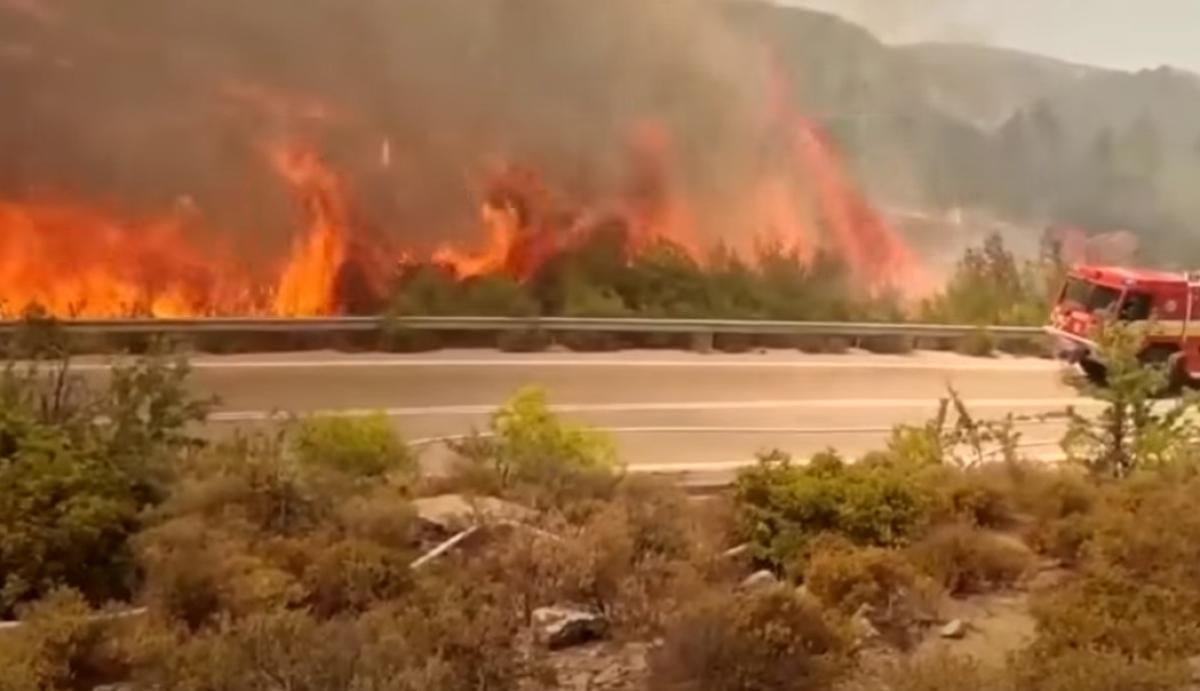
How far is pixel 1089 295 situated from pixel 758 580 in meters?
3.54

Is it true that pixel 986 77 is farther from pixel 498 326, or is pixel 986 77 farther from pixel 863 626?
pixel 863 626

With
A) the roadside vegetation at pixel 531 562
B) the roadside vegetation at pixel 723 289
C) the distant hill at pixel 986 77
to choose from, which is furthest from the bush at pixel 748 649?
the distant hill at pixel 986 77

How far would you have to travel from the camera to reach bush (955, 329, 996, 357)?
8344mm

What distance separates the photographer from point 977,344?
27.5 ft

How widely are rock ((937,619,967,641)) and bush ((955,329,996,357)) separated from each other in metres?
2.85

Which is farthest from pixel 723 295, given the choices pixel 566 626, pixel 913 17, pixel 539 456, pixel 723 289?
pixel 566 626

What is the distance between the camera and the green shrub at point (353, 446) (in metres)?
6.23

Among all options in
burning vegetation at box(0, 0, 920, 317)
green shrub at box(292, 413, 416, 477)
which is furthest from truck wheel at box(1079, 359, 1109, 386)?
green shrub at box(292, 413, 416, 477)

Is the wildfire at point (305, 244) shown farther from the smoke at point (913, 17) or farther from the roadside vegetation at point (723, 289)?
the smoke at point (913, 17)

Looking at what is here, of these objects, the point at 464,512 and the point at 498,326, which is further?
the point at 498,326

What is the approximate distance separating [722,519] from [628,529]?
2.03 feet

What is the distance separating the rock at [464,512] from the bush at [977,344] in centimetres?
325

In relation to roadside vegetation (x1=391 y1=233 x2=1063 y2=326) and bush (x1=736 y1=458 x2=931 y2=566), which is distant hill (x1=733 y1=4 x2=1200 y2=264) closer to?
roadside vegetation (x1=391 y1=233 x2=1063 y2=326)

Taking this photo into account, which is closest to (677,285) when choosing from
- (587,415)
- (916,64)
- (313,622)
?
(587,415)
